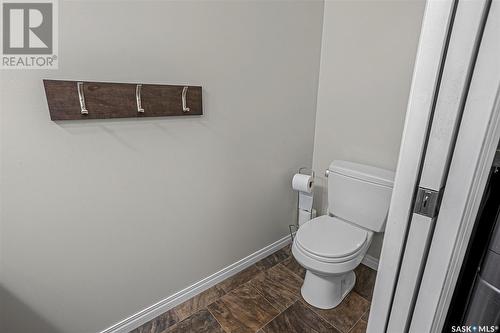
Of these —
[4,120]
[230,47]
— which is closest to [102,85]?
[4,120]

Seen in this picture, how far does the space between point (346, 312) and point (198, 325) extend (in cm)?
91

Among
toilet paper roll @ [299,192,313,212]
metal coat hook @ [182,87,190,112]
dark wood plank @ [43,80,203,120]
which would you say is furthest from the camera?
toilet paper roll @ [299,192,313,212]

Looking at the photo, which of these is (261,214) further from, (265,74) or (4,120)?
(4,120)

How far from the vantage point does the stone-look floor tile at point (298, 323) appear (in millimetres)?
1409

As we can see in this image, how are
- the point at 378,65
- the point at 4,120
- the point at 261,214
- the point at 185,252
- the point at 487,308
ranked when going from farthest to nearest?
the point at 261,214
the point at 378,65
the point at 185,252
the point at 4,120
the point at 487,308

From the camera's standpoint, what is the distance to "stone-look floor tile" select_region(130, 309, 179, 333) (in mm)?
1403

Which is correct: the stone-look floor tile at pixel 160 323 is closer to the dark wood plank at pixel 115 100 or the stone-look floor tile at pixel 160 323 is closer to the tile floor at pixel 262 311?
the tile floor at pixel 262 311

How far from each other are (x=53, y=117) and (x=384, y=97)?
1831 millimetres

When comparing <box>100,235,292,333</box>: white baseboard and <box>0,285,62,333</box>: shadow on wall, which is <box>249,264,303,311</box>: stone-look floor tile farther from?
<box>0,285,62,333</box>: shadow on wall

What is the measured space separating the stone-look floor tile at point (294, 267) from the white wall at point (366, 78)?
0.56 metres

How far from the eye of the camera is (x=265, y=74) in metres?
1.61

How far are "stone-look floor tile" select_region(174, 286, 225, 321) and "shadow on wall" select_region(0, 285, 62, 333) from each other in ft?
2.17

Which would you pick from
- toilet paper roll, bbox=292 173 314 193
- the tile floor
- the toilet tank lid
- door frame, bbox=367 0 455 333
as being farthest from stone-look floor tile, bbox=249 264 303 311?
door frame, bbox=367 0 455 333

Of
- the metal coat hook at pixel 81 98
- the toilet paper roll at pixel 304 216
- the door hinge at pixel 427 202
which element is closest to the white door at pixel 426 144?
the door hinge at pixel 427 202
